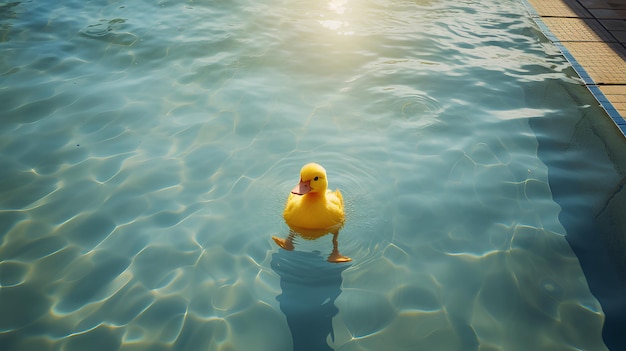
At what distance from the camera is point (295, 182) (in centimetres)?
519

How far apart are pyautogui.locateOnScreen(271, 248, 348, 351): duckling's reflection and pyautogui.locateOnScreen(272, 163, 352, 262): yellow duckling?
13 cm

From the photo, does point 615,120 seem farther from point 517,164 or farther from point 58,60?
point 58,60

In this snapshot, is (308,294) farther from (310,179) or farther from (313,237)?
(310,179)

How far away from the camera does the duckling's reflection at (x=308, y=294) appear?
385 cm

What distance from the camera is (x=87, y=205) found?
16.4ft

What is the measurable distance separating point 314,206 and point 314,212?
0.17 ft

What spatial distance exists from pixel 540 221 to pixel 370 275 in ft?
6.34

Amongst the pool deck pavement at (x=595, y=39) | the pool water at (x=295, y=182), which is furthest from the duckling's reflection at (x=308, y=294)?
the pool deck pavement at (x=595, y=39)

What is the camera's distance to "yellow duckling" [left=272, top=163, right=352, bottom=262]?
401 centimetres

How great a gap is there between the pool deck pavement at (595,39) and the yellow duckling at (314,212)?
3.98 meters

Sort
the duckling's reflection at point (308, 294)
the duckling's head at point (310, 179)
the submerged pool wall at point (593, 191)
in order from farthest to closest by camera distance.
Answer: the submerged pool wall at point (593, 191)
the duckling's head at point (310, 179)
the duckling's reflection at point (308, 294)

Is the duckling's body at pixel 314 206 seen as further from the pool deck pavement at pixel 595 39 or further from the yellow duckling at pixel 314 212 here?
the pool deck pavement at pixel 595 39

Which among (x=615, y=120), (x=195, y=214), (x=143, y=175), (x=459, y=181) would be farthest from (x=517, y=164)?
(x=143, y=175)

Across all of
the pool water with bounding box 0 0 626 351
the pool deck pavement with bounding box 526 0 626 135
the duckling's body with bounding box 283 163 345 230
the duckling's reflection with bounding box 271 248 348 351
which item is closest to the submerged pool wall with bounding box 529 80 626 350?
the pool water with bounding box 0 0 626 351
